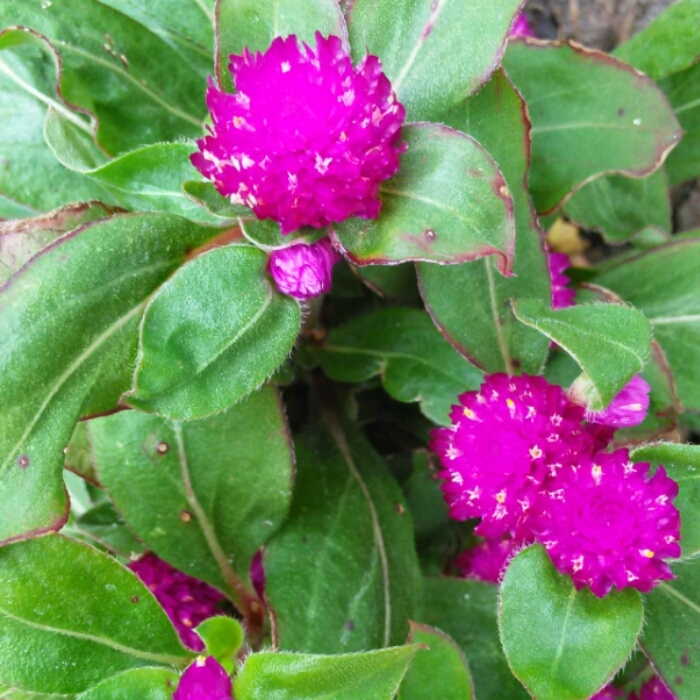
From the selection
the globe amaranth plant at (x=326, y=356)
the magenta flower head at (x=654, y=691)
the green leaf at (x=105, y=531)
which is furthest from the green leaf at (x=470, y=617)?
the green leaf at (x=105, y=531)

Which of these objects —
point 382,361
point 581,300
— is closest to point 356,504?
point 382,361

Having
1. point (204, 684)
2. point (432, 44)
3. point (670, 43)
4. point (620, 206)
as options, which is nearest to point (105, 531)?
point (204, 684)

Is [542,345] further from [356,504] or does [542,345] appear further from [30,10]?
[30,10]

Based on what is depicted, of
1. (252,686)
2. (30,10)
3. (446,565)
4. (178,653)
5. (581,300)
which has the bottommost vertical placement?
(446,565)

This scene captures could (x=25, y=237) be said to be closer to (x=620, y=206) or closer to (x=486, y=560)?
(x=486, y=560)

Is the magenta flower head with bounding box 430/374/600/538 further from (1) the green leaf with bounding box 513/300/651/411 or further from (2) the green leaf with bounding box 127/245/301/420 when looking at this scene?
(2) the green leaf with bounding box 127/245/301/420

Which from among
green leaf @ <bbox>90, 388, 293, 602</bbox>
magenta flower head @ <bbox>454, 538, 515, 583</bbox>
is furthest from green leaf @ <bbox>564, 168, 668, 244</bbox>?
green leaf @ <bbox>90, 388, 293, 602</bbox>

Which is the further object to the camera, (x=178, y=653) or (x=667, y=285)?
(x=667, y=285)
